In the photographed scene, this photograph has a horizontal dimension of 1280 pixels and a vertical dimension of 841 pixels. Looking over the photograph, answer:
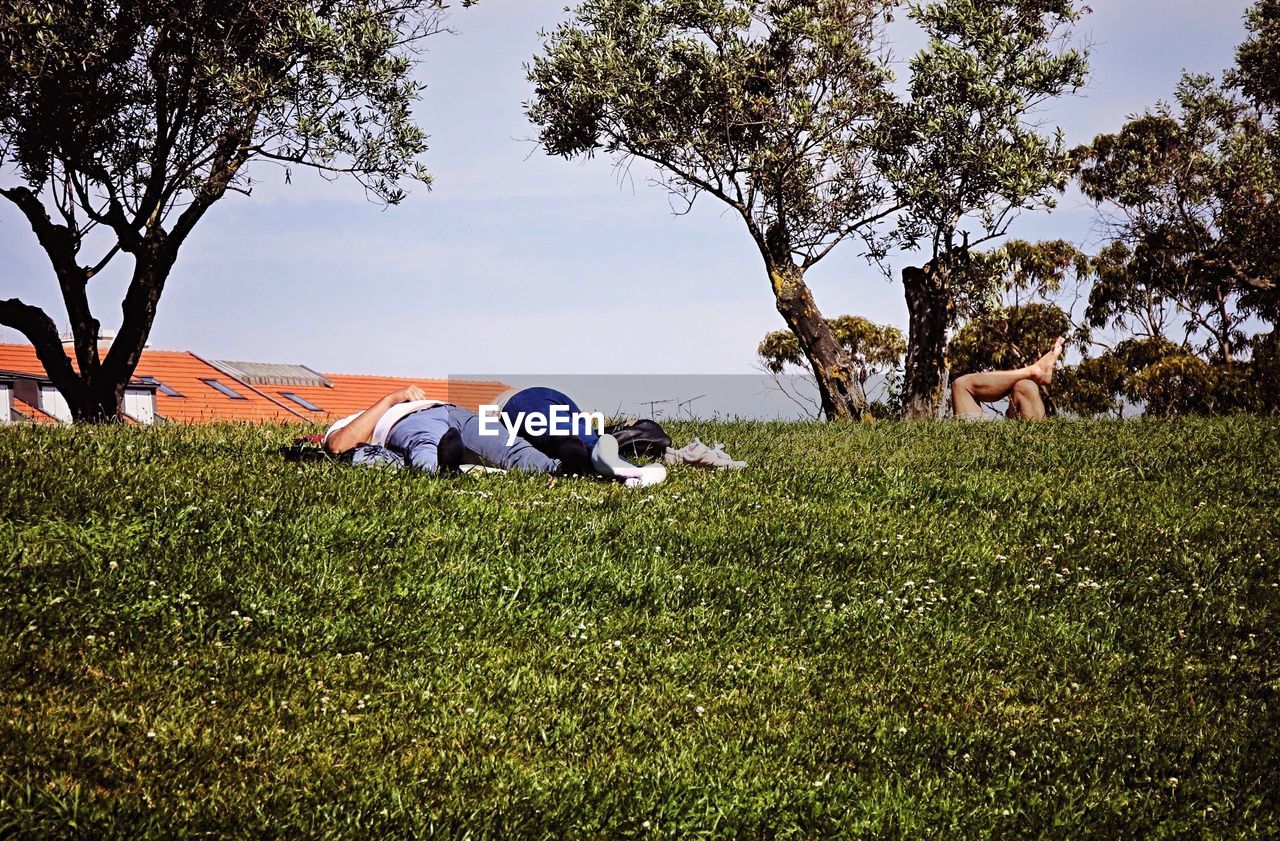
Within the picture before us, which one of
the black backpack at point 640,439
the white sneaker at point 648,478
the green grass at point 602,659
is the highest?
the black backpack at point 640,439

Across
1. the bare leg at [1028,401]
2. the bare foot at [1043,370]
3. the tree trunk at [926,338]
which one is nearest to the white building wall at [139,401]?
the tree trunk at [926,338]

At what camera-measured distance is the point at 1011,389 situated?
1961 centimetres

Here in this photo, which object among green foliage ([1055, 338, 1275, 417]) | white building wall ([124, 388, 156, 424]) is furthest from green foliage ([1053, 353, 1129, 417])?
white building wall ([124, 388, 156, 424])

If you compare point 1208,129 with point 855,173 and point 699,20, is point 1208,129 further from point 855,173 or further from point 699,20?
point 699,20

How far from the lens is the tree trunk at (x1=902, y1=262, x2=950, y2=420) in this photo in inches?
822

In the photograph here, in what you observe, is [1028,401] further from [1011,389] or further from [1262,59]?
[1262,59]

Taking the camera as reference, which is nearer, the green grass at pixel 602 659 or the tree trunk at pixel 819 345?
the green grass at pixel 602 659

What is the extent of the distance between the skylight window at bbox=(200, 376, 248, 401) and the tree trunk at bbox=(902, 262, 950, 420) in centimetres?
3112

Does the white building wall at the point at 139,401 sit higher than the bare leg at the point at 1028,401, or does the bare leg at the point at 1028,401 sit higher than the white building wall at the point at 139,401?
the bare leg at the point at 1028,401

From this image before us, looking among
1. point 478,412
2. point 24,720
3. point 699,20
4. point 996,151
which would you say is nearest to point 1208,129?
point 996,151

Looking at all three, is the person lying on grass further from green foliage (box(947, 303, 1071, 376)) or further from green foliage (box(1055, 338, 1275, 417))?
green foliage (box(947, 303, 1071, 376))

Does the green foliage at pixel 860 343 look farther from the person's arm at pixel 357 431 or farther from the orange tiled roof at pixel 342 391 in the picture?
the person's arm at pixel 357 431

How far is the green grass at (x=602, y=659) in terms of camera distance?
445cm

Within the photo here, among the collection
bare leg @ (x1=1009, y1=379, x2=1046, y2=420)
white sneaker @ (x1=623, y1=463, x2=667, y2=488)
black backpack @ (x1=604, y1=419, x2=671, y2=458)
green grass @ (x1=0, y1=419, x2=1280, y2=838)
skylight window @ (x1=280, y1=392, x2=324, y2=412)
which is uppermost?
bare leg @ (x1=1009, y1=379, x2=1046, y2=420)
